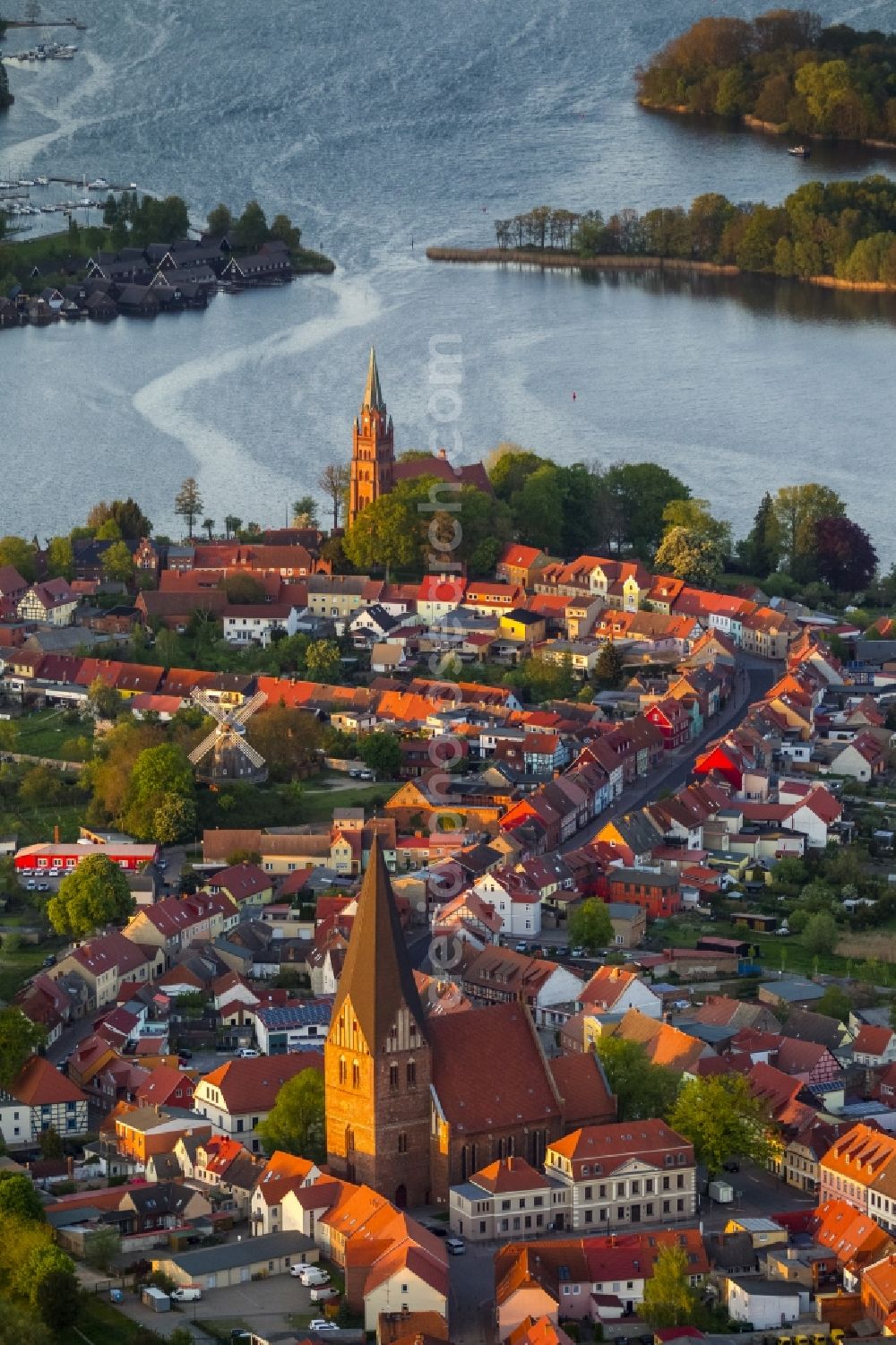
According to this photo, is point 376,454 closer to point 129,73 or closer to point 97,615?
point 97,615

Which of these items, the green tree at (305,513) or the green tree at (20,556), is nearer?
the green tree at (20,556)

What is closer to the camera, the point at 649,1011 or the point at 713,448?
the point at 649,1011

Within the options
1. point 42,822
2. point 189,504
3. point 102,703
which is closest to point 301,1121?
point 42,822

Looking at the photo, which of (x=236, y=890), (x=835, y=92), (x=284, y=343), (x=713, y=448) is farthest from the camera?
(x=835, y=92)

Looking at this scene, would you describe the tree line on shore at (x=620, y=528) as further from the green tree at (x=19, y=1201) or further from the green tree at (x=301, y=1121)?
the green tree at (x=19, y=1201)

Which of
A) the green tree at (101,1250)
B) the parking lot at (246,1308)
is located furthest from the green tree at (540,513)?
the parking lot at (246,1308)

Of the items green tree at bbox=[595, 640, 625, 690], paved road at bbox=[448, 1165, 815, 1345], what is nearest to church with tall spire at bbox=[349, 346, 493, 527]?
green tree at bbox=[595, 640, 625, 690]

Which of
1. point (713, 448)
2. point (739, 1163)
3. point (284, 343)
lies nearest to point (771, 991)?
point (739, 1163)
